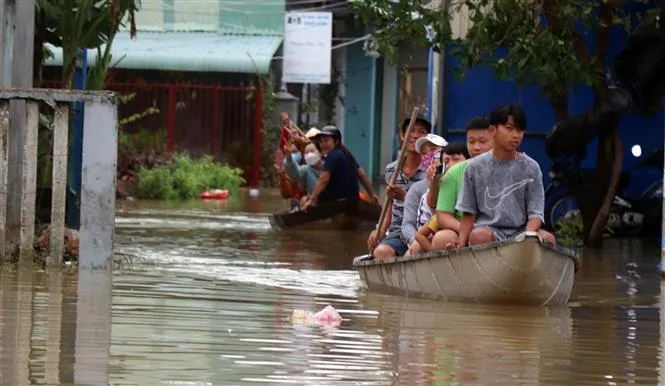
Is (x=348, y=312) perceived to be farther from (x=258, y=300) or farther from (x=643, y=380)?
(x=643, y=380)

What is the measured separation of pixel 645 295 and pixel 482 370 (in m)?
5.64

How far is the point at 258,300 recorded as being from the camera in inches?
448

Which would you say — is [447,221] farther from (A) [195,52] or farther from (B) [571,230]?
(A) [195,52]

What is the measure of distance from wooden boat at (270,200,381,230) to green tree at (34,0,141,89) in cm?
620

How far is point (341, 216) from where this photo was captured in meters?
21.6

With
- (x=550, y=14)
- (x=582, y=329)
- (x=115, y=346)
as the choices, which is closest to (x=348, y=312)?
(x=582, y=329)

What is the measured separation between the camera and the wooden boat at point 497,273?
35.9 feet

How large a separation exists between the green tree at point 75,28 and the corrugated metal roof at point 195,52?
18543 mm

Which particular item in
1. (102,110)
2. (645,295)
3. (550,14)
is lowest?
(645,295)

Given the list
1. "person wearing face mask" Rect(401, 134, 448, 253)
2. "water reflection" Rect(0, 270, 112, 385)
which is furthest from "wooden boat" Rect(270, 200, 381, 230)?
"water reflection" Rect(0, 270, 112, 385)

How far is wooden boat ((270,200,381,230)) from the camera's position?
21516mm

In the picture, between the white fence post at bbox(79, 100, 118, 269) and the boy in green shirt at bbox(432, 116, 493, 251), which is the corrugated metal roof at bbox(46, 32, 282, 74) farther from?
the boy in green shirt at bbox(432, 116, 493, 251)

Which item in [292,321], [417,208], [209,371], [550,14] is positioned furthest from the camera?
[550,14]

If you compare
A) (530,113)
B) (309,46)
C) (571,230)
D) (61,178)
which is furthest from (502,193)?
(309,46)
